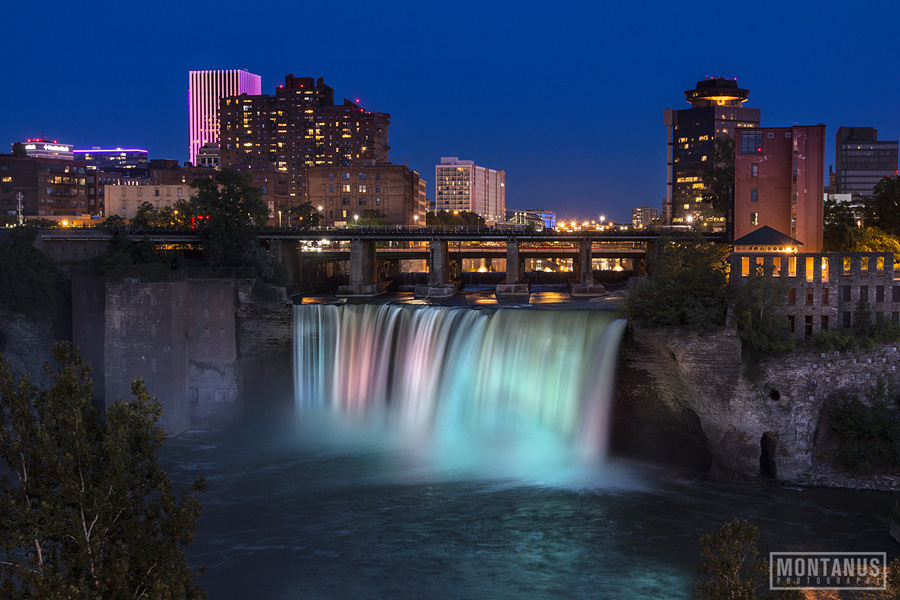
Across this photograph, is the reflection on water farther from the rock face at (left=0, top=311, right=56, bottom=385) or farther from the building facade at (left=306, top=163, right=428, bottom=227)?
the building facade at (left=306, top=163, right=428, bottom=227)

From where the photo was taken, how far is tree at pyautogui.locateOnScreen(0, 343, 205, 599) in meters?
11.2

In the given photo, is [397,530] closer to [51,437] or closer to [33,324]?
[51,437]

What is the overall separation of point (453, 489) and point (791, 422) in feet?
46.3

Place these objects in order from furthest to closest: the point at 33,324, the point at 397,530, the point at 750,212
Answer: the point at 750,212
the point at 33,324
the point at 397,530

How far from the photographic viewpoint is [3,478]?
11711 mm

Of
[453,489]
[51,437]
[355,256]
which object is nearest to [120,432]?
[51,437]

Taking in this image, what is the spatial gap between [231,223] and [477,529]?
38197 mm

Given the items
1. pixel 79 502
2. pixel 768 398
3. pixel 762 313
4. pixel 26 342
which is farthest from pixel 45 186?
pixel 79 502

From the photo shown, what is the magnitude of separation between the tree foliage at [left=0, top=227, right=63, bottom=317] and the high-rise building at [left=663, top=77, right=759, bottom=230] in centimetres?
15467

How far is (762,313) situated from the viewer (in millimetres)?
32344

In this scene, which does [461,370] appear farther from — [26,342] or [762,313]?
[26,342]

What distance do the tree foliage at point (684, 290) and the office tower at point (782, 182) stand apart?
2114 cm

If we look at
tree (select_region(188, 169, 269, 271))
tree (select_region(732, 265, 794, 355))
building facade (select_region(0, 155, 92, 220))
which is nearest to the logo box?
tree (select_region(732, 265, 794, 355))

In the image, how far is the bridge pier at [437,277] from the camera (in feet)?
222
